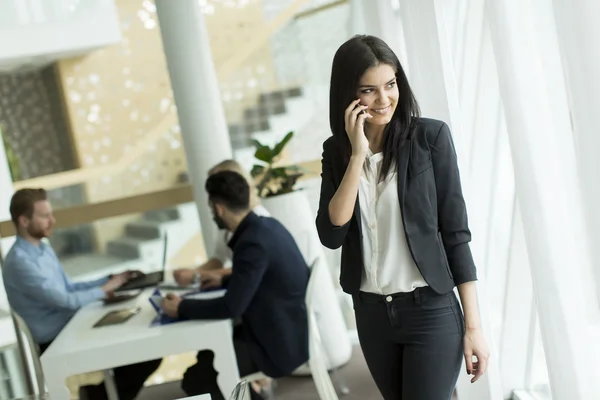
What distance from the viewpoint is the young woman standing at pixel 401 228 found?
1835 mm

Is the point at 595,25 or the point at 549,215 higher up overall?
the point at 595,25

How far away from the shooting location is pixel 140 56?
6.72 meters

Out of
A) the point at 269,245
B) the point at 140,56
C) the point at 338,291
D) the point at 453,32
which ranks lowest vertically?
the point at 338,291

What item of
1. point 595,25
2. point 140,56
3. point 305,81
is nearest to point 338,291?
point 305,81

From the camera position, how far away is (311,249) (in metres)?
4.26

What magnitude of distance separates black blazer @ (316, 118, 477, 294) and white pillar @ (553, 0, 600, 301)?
12.8 inches

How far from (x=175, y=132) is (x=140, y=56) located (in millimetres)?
1032

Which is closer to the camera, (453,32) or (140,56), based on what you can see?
(453,32)

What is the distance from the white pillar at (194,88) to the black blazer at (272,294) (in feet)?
5.07

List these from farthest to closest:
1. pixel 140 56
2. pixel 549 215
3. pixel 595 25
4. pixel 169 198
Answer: pixel 140 56 → pixel 169 198 → pixel 549 215 → pixel 595 25

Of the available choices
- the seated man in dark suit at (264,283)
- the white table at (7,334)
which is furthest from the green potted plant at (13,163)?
the seated man in dark suit at (264,283)

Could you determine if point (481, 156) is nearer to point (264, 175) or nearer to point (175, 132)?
point (264, 175)

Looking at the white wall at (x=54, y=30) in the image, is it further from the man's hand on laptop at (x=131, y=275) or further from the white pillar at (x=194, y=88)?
the man's hand on laptop at (x=131, y=275)

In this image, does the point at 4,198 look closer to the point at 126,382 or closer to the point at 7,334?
A: the point at 7,334
